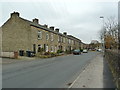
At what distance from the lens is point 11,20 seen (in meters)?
34.2

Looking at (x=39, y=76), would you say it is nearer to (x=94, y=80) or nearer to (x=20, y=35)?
(x=94, y=80)

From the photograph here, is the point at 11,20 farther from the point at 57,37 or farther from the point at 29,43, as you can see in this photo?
the point at 57,37

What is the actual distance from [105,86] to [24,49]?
26.9 m

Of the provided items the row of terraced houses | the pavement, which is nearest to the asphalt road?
the pavement

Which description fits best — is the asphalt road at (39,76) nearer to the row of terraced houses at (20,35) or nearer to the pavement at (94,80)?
the pavement at (94,80)

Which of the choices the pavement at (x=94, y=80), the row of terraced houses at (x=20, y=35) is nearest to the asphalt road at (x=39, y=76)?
the pavement at (x=94, y=80)

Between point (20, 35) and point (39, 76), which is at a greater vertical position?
point (20, 35)

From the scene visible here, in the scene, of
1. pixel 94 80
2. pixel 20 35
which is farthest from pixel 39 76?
pixel 20 35

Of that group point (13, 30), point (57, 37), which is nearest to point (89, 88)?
point (13, 30)

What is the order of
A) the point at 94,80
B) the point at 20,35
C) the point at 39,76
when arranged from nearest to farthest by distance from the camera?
the point at 94,80 → the point at 39,76 → the point at 20,35

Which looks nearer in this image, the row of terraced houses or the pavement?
the pavement

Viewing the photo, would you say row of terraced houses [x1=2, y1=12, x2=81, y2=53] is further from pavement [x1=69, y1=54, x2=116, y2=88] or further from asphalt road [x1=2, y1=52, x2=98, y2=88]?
pavement [x1=69, y1=54, x2=116, y2=88]

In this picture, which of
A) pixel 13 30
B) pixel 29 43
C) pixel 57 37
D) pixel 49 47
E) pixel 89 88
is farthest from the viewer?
pixel 57 37

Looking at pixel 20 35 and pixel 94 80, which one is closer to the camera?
pixel 94 80
